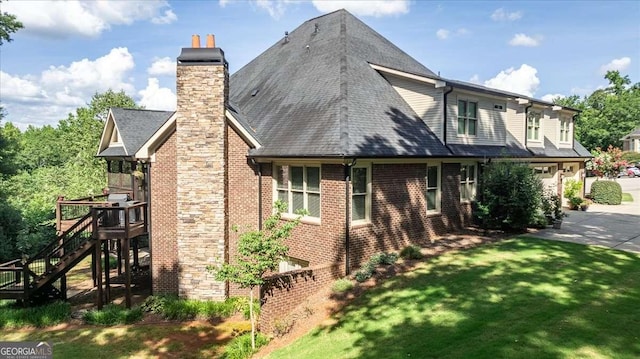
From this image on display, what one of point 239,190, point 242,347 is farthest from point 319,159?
point 242,347

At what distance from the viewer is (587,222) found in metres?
18.6

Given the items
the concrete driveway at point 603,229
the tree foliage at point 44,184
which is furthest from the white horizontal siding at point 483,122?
the tree foliage at point 44,184

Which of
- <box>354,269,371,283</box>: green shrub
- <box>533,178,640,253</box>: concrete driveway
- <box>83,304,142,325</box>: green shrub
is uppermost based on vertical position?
<box>533,178,640,253</box>: concrete driveway

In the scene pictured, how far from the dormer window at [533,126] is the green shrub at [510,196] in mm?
6787

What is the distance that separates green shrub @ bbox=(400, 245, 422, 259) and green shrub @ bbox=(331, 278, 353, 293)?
101 inches

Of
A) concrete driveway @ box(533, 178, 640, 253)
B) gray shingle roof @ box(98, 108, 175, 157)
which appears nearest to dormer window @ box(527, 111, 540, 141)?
concrete driveway @ box(533, 178, 640, 253)

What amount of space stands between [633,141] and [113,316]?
293ft

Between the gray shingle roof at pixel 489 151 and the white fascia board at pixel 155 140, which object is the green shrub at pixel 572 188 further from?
the white fascia board at pixel 155 140

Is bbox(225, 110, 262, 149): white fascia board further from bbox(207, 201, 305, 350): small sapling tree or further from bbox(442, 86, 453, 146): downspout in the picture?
bbox(442, 86, 453, 146): downspout

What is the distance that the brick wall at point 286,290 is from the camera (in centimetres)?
1090

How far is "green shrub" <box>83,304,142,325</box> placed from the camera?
13117mm

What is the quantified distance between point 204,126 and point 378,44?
9.51 m

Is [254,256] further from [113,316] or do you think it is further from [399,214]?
[113,316]

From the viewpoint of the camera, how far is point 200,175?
1380 cm
